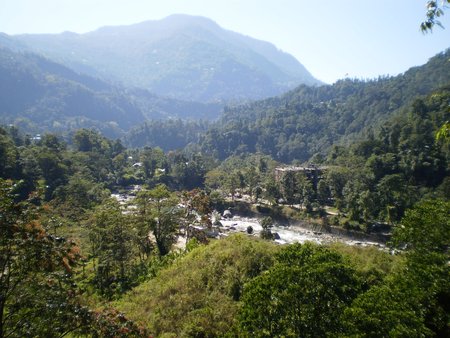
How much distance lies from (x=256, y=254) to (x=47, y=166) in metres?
48.0

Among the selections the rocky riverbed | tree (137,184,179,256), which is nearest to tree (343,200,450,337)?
tree (137,184,179,256)

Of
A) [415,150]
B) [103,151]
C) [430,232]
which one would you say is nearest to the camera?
[430,232]

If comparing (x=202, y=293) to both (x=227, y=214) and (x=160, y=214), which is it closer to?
(x=160, y=214)

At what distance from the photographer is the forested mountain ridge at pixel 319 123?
13100 centimetres

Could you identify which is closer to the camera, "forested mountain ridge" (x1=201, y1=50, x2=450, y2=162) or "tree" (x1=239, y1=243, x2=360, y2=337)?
"tree" (x1=239, y1=243, x2=360, y2=337)

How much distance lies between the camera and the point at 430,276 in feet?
39.2

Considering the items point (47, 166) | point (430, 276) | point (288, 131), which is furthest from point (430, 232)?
point (288, 131)

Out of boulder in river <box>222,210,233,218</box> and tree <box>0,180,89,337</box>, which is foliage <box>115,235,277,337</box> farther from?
boulder in river <box>222,210,233,218</box>

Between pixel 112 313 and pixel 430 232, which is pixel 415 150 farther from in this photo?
pixel 112 313

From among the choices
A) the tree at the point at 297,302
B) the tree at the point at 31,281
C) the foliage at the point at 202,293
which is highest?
the tree at the point at 31,281

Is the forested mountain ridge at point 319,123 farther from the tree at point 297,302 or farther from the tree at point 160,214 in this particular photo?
the tree at point 297,302

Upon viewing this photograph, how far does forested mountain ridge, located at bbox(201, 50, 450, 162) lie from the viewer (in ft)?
430

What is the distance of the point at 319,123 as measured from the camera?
15138cm

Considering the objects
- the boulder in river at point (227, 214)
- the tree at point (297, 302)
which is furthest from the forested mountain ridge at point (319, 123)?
the tree at point (297, 302)
